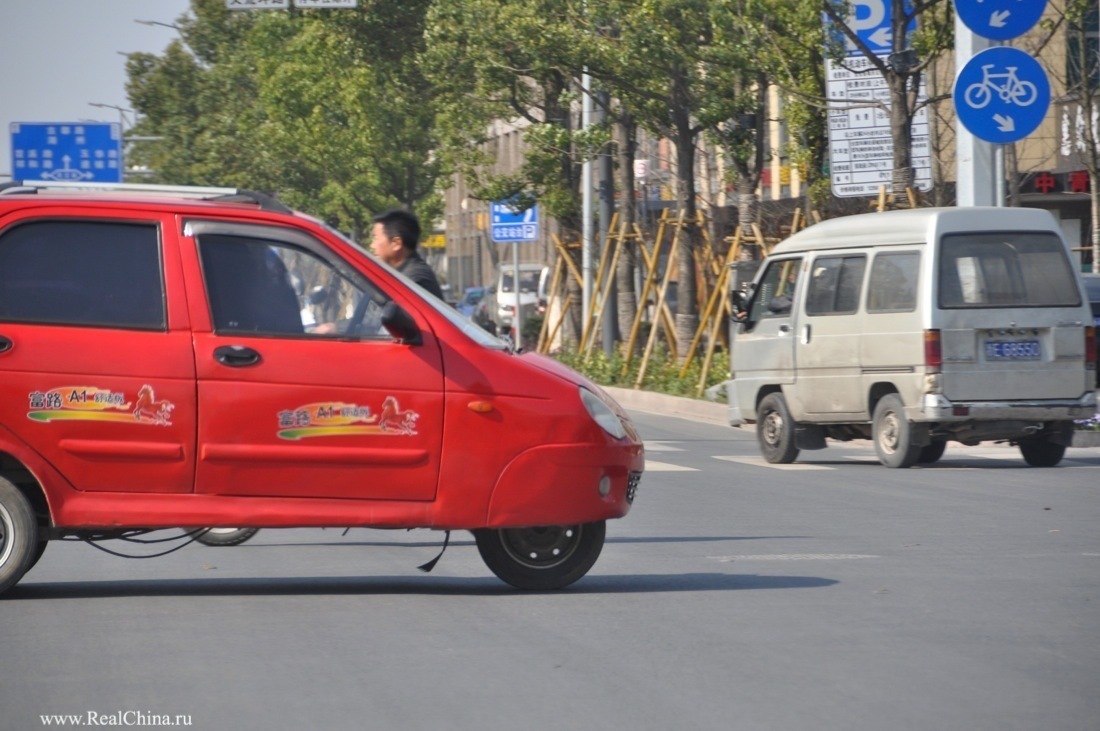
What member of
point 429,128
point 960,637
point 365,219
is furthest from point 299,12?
point 960,637

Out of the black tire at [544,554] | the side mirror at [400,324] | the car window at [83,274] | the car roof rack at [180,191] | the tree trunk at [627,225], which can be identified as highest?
the tree trunk at [627,225]

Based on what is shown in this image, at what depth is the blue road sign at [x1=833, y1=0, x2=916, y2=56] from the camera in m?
21.4

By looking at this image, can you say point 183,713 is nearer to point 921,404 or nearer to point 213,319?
point 213,319

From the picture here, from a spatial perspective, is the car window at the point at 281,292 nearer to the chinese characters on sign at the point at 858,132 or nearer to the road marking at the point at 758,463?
the road marking at the point at 758,463

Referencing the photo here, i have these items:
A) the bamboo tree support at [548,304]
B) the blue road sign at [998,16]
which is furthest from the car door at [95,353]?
the bamboo tree support at [548,304]

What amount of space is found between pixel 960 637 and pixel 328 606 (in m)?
2.62

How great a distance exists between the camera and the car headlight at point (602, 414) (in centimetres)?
834

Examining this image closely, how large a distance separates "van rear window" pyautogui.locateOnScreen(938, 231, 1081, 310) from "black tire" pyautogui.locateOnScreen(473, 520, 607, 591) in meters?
7.76

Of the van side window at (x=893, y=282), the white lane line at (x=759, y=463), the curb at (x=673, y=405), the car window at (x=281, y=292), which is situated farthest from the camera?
the curb at (x=673, y=405)

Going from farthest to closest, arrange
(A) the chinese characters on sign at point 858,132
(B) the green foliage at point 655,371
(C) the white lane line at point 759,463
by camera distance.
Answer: (B) the green foliage at point 655,371 < (A) the chinese characters on sign at point 858,132 < (C) the white lane line at point 759,463

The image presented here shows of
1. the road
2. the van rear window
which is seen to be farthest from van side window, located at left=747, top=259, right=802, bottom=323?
the road

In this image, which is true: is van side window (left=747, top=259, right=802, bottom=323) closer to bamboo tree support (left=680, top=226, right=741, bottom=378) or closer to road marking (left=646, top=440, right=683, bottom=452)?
road marking (left=646, top=440, right=683, bottom=452)

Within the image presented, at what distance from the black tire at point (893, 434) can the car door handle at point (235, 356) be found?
355 inches

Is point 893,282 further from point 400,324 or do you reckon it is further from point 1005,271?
point 400,324
